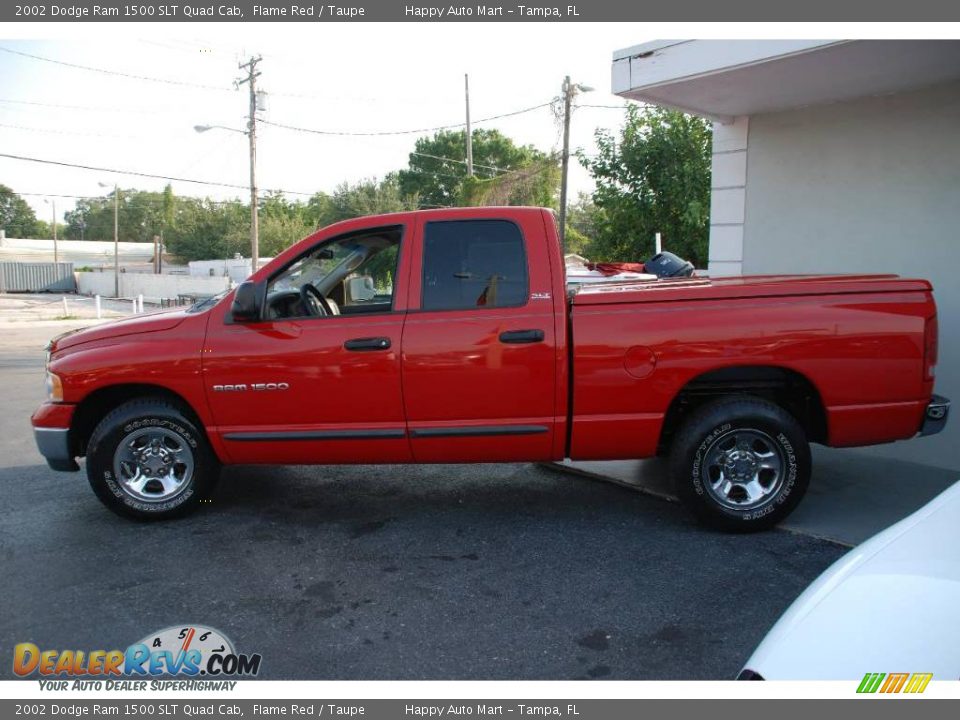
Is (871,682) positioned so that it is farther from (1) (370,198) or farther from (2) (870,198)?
(1) (370,198)

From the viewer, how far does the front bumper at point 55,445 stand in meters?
4.76

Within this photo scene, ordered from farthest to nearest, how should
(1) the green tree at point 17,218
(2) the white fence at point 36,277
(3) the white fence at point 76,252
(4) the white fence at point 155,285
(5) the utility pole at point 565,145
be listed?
1. (1) the green tree at point 17,218
2. (3) the white fence at point 76,252
3. (2) the white fence at point 36,277
4. (4) the white fence at point 155,285
5. (5) the utility pole at point 565,145

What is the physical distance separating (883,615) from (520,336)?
270cm

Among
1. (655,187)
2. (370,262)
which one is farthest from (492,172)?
(370,262)

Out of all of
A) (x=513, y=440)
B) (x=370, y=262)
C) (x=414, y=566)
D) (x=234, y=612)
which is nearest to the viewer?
(x=234, y=612)

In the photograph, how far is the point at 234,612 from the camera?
3664 mm

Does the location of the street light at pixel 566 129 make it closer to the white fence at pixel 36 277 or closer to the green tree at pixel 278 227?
the green tree at pixel 278 227

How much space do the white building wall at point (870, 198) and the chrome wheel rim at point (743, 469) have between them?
253 cm

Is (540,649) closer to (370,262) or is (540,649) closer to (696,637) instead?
(696,637)

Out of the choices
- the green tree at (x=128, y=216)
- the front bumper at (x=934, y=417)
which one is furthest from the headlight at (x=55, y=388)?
the green tree at (x=128, y=216)

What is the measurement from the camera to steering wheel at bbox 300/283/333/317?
4750mm

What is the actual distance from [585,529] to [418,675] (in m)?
1.92

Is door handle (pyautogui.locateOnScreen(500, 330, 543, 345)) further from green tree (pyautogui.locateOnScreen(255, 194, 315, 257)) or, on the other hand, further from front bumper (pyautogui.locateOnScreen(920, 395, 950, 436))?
green tree (pyautogui.locateOnScreen(255, 194, 315, 257))

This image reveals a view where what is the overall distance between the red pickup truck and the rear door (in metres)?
0.01
